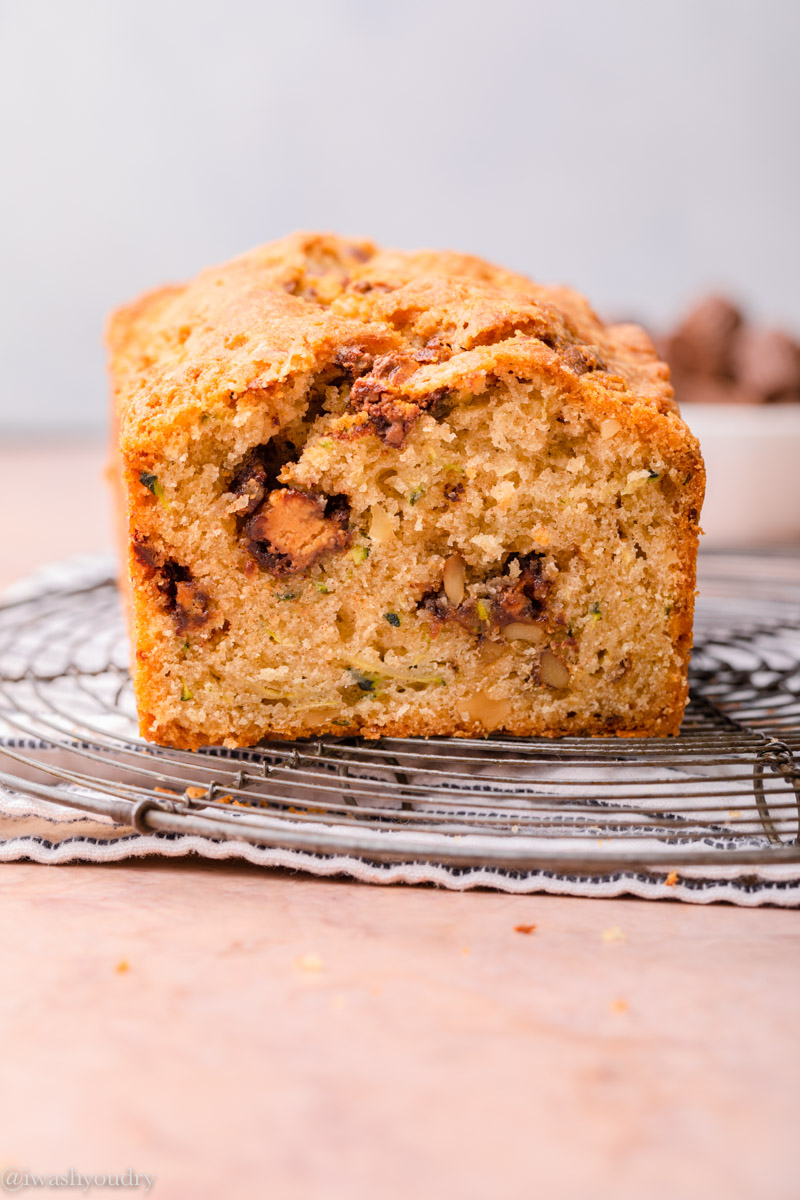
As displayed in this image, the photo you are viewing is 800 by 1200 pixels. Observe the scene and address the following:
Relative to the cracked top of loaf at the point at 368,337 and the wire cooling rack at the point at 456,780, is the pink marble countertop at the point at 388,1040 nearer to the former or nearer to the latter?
the wire cooling rack at the point at 456,780

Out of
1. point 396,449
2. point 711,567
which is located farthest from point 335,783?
point 711,567

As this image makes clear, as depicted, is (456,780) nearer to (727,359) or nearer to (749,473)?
(749,473)

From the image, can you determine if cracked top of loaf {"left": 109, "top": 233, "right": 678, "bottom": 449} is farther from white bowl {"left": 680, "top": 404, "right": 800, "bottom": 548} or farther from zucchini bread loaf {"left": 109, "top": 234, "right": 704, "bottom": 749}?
white bowl {"left": 680, "top": 404, "right": 800, "bottom": 548}

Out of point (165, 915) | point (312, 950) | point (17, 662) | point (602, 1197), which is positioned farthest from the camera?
point (17, 662)

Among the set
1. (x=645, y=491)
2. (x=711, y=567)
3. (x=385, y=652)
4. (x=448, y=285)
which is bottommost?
(x=711, y=567)

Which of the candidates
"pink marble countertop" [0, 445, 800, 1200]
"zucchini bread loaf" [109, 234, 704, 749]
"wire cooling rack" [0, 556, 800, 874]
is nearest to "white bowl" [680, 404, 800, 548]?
"wire cooling rack" [0, 556, 800, 874]

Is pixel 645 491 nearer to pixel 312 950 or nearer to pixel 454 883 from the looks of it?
pixel 454 883

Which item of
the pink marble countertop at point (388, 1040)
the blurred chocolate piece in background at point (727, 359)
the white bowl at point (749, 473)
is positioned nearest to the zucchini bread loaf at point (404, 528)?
the pink marble countertop at point (388, 1040)
